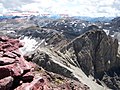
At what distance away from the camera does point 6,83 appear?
56.1 m

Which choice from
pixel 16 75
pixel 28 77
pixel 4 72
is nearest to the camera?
pixel 4 72

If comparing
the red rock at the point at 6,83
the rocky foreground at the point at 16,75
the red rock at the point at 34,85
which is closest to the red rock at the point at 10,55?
the rocky foreground at the point at 16,75

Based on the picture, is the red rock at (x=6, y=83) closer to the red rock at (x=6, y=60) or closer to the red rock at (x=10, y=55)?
the red rock at (x=6, y=60)

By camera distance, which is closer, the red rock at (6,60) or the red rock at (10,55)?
the red rock at (6,60)

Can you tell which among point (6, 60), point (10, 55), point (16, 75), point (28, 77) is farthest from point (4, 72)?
point (10, 55)

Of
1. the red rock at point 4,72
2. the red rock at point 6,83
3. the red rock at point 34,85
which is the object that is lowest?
the red rock at point 34,85

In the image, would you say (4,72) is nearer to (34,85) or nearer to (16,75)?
(16,75)

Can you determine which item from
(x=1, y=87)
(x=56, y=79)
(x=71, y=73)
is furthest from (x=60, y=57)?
(x=1, y=87)

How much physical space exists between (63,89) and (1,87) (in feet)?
70.1

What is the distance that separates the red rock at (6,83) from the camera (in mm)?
55366

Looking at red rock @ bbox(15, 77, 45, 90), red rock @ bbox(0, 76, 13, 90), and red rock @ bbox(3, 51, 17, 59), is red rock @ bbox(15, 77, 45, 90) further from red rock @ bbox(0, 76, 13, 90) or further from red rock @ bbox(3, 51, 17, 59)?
red rock @ bbox(3, 51, 17, 59)

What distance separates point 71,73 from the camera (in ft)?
566

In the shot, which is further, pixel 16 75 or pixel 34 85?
pixel 16 75

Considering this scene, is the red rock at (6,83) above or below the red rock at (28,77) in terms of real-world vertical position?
above
